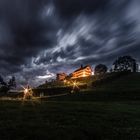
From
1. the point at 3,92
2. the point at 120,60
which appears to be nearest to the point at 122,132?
the point at 3,92

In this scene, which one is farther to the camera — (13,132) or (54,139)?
(13,132)

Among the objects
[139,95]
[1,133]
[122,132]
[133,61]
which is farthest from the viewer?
[133,61]

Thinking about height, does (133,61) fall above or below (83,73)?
above

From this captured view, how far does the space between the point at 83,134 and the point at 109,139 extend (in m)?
1.98

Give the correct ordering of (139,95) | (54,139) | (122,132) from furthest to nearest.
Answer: (139,95) → (122,132) → (54,139)

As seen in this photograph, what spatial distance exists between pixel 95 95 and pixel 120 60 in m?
122

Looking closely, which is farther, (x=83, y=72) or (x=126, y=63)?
(x=126, y=63)

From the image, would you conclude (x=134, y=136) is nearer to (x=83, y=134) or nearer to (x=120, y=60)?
(x=83, y=134)

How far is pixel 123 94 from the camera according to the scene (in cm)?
6650

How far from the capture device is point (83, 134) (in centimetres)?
1394

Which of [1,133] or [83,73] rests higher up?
[83,73]

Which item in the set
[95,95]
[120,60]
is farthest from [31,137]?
[120,60]

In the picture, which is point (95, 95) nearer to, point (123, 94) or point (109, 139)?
point (123, 94)

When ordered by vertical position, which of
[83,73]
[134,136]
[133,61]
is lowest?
[134,136]
